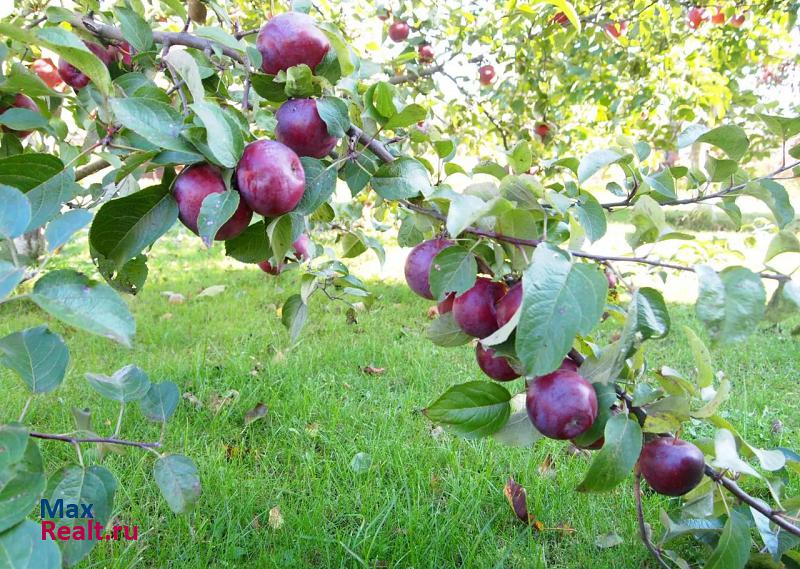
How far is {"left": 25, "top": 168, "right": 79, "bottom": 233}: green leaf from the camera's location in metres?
0.57

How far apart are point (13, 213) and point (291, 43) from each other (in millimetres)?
360

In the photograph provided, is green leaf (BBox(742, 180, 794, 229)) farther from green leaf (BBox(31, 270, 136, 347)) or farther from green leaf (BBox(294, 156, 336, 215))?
green leaf (BBox(31, 270, 136, 347))

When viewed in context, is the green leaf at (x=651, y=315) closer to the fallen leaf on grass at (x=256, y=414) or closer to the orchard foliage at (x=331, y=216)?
the orchard foliage at (x=331, y=216)

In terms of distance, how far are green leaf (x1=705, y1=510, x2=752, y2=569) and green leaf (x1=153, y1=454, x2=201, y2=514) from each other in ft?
2.44

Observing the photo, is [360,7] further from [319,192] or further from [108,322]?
[108,322]

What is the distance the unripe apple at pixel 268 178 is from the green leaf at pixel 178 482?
0.43m

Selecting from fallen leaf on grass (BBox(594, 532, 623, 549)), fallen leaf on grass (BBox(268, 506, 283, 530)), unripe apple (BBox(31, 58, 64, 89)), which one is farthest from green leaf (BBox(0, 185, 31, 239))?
fallen leaf on grass (BBox(594, 532, 623, 549))

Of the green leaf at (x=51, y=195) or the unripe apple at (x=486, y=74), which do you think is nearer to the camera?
the green leaf at (x=51, y=195)

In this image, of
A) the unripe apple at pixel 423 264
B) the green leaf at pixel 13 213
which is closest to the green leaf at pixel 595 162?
the unripe apple at pixel 423 264

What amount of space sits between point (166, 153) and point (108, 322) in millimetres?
205

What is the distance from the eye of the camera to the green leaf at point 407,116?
2.31ft

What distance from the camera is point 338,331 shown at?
2.88m

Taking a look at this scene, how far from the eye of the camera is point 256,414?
1.90 metres

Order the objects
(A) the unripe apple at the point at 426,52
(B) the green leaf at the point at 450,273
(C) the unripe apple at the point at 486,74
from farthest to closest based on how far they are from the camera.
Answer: (C) the unripe apple at the point at 486,74
(A) the unripe apple at the point at 426,52
(B) the green leaf at the point at 450,273
